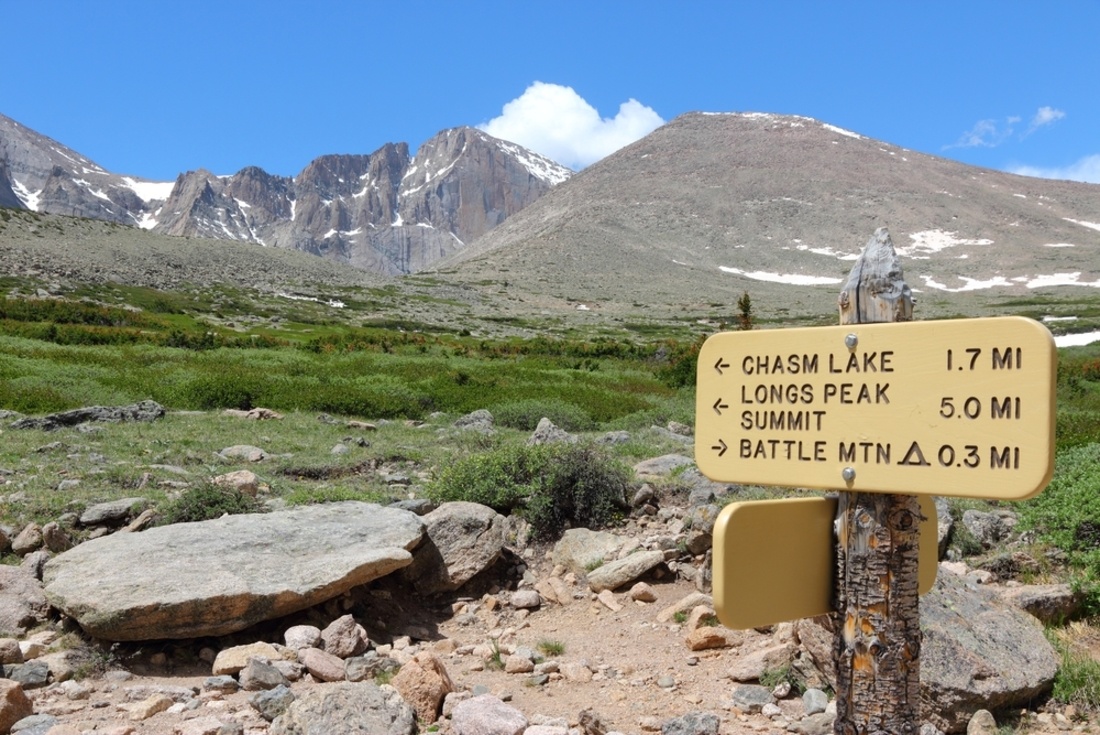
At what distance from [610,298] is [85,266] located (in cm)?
5768

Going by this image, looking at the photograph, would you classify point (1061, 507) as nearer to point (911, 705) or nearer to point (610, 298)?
point (911, 705)

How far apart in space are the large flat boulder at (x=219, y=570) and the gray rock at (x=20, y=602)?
0.63ft

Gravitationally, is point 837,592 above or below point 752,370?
below

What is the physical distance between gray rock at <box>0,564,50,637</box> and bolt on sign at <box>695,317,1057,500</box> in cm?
552

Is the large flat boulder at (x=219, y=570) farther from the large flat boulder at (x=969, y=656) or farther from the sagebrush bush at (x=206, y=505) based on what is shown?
the large flat boulder at (x=969, y=656)

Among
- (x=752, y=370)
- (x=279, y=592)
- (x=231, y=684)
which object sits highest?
(x=752, y=370)

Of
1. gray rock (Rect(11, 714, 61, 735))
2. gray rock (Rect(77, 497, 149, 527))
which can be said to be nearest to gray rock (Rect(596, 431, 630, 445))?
gray rock (Rect(77, 497, 149, 527))

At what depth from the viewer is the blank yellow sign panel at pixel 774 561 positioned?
255 centimetres

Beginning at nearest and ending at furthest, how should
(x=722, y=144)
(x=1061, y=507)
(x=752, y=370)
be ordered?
→ (x=752, y=370), (x=1061, y=507), (x=722, y=144)

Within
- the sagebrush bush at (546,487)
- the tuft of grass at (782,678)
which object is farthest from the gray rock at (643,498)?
the tuft of grass at (782,678)

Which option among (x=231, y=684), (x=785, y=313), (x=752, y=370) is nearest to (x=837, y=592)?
(x=752, y=370)

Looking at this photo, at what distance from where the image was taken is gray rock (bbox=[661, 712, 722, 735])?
461cm

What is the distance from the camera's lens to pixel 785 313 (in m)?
92.4

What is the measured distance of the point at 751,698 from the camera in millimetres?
5180
